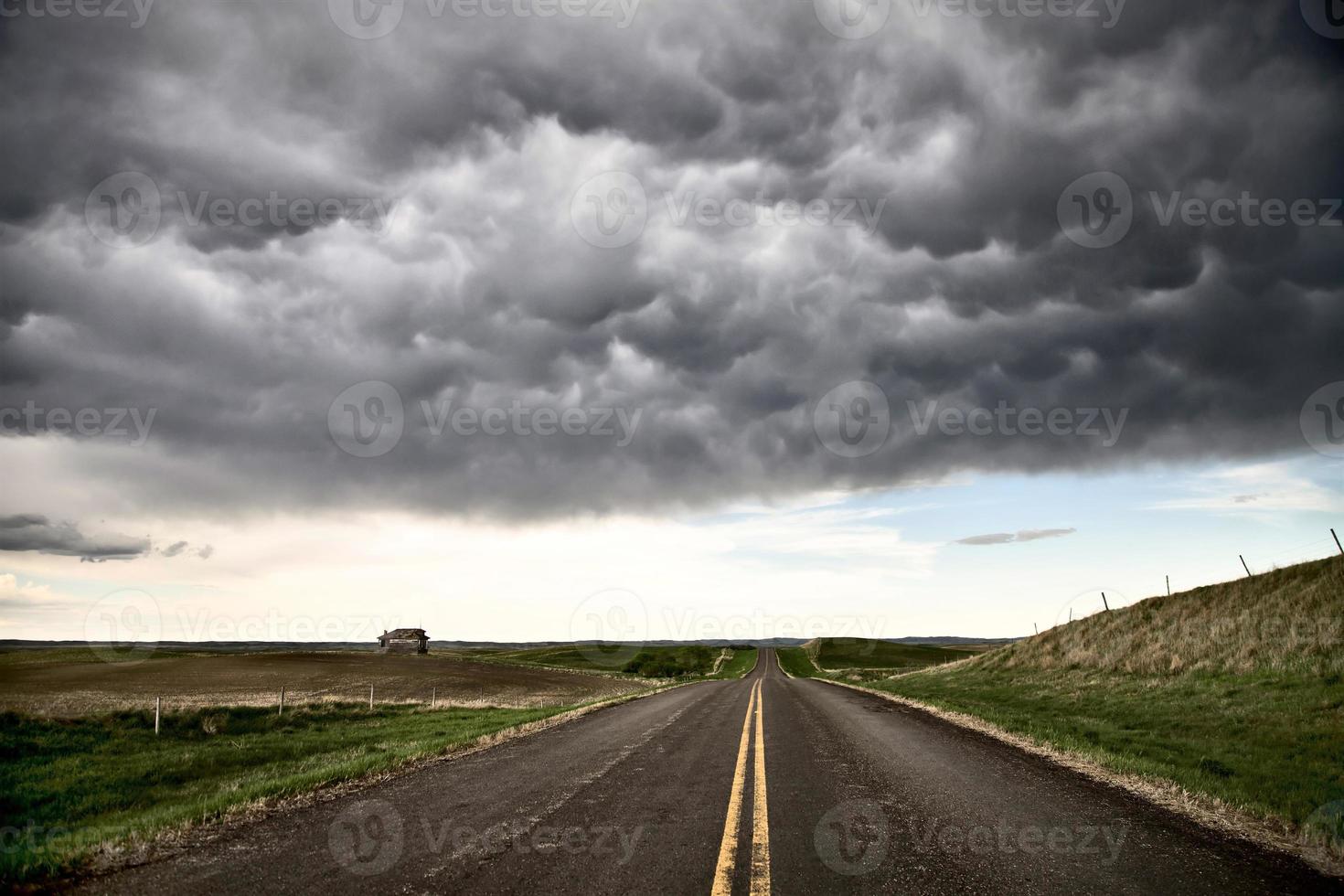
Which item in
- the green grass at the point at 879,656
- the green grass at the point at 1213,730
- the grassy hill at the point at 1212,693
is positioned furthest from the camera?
the green grass at the point at 879,656

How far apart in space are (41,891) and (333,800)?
11.1 feet

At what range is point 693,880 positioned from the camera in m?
5.40

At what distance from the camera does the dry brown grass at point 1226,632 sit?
19281 millimetres

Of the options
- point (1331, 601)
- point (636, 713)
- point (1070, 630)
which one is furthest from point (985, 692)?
point (636, 713)

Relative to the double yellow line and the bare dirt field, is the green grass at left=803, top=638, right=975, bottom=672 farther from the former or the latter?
the double yellow line

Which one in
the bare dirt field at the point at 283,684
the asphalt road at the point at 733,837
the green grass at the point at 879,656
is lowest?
the green grass at the point at 879,656

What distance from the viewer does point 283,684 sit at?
166ft

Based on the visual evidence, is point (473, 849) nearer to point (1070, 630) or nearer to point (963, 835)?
point (963, 835)

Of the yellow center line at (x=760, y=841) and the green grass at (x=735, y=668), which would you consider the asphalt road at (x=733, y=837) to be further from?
the green grass at (x=735, y=668)

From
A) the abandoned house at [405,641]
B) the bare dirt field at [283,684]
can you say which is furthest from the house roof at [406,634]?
the bare dirt field at [283,684]

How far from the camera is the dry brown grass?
63.3 feet

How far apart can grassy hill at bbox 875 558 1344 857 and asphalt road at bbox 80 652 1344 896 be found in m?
1.85

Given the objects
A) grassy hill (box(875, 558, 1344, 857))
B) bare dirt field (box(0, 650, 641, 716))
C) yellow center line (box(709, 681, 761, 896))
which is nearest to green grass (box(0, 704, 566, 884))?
yellow center line (box(709, 681, 761, 896))

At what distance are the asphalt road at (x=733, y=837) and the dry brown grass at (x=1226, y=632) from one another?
14.8m
